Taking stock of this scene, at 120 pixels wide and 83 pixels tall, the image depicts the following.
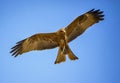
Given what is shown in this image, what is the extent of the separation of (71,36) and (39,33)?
3.74 ft

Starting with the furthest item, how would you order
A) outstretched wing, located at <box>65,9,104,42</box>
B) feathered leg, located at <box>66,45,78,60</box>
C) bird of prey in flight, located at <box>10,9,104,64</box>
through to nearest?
outstretched wing, located at <box>65,9,104,42</box>
bird of prey in flight, located at <box>10,9,104,64</box>
feathered leg, located at <box>66,45,78,60</box>

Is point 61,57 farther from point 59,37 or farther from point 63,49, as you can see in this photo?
point 59,37

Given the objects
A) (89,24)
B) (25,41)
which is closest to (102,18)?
(89,24)

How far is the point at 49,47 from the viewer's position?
8102mm

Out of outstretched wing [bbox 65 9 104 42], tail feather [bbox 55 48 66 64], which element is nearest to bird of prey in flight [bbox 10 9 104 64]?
outstretched wing [bbox 65 9 104 42]

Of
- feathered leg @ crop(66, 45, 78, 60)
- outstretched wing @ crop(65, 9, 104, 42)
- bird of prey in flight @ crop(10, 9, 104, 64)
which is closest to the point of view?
feathered leg @ crop(66, 45, 78, 60)

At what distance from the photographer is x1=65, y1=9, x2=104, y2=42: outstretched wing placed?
7870mm

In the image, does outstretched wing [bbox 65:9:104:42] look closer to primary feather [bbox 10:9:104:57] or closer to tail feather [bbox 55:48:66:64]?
primary feather [bbox 10:9:104:57]

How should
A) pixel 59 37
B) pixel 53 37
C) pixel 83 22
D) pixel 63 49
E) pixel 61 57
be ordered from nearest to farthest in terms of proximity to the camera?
pixel 61 57, pixel 63 49, pixel 59 37, pixel 53 37, pixel 83 22

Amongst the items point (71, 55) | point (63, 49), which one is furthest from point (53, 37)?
point (71, 55)

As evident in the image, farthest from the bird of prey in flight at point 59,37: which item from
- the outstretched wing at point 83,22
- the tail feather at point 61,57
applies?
the tail feather at point 61,57

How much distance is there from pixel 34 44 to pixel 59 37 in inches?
43.9

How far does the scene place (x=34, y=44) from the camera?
8.16m

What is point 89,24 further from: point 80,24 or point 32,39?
point 32,39
